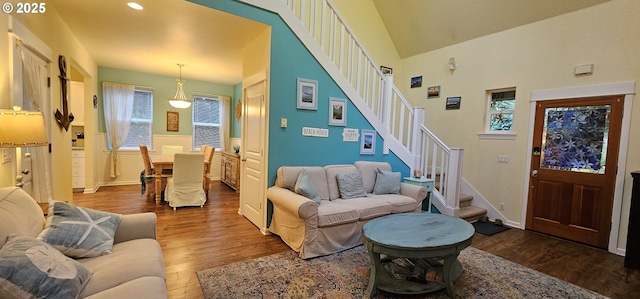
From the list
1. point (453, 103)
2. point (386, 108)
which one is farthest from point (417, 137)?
point (453, 103)

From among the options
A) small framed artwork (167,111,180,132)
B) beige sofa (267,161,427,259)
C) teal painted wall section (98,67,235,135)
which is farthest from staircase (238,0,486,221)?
small framed artwork (167,111,180,132)

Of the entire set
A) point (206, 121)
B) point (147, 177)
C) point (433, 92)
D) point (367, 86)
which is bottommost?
point (147, 177)

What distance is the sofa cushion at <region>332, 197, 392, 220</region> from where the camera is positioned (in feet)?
10.2

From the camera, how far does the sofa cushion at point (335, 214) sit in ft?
9.19

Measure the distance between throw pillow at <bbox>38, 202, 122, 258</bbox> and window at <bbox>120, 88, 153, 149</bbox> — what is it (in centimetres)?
505

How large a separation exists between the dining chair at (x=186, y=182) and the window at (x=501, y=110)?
16.0 feet

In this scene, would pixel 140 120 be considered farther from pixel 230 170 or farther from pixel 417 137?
pixel 417 137

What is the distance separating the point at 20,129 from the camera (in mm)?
1789

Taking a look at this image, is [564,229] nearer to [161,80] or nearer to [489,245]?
[489,245]

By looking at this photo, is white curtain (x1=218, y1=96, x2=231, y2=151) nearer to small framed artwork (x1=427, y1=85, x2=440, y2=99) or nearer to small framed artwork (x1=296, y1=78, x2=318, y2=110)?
small framed artwork (x1=296, y1=78, x2=318, y2=110)

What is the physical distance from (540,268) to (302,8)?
4.00 metres

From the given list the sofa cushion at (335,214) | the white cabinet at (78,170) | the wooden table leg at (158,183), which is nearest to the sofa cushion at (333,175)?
the sofa cushion at (335,214)

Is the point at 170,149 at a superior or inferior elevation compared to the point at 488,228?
superior

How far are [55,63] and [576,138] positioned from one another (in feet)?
21.8
